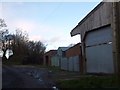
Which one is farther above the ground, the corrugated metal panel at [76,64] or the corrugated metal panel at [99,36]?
the corrugated metal panel at [99,36]

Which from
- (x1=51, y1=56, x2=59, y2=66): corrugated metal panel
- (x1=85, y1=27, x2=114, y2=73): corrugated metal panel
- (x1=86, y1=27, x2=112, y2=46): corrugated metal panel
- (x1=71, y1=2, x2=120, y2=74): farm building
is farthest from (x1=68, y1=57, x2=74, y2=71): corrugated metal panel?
(x1=51, y1=56, x2=59, y2=66): corrugated metal panel

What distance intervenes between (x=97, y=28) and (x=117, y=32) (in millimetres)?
14467

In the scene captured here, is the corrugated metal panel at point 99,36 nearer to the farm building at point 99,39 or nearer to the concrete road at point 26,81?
the farm building at point 99,39

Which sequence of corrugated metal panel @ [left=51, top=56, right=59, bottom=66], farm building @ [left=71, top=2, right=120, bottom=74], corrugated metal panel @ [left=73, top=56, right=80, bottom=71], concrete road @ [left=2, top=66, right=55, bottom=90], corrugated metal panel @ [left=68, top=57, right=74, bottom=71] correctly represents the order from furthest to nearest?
1. corrugated metal panel @ [left=51, top=56, right=59, bottom=66]
2. corrugated metal panel @ [left=68, top=57, right=74, bottom=71]
3. corrugated metal panel @ [left=73, top=56, right=80, bottom=71]
4. farm building @ [left=71, top=2, right=120, bottom=74]
5. concrete road @ [left=2, top=66, right=55, bottom=90]

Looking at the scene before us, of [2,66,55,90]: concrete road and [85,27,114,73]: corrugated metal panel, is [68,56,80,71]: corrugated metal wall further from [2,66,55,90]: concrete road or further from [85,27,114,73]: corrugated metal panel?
[2,66,55,90]: concrete road

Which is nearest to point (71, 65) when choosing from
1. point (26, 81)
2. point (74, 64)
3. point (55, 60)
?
point (74, 64)

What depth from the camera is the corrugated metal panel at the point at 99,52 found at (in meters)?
27.8

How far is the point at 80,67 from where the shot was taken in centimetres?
3834

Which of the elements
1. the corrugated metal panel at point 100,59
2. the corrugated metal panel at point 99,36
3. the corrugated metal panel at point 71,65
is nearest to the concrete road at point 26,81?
the corrugated metal panel at point 100,59

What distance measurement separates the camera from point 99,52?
98.9 feet

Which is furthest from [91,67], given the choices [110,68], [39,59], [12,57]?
[12,57]

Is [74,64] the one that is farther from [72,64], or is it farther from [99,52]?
[99,52]

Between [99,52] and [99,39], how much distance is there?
1.08 m

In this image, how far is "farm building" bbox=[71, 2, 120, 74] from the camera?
27.1 meters
